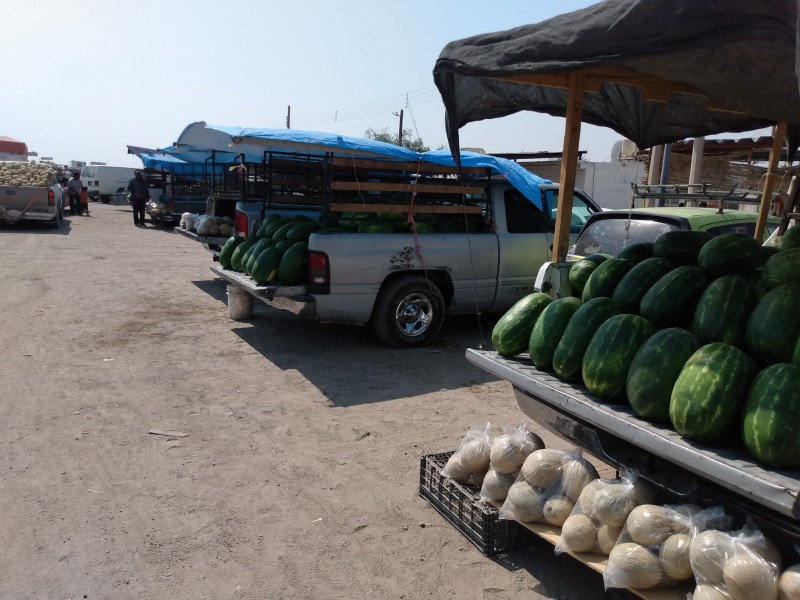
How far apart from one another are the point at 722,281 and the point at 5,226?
23.3 m

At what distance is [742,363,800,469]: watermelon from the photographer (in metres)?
2.59

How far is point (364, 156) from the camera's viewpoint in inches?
346

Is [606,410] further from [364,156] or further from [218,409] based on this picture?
[364,156]

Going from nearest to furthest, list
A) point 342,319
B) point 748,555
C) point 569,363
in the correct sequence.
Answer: point 748,555
point 569,363
point 342,319

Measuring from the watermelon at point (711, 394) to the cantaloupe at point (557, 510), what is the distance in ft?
2.50

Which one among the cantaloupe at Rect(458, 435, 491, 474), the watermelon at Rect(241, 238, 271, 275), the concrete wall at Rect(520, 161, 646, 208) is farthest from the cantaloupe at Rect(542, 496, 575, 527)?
the concrete wall at Rect(520, 161, 646, 208)

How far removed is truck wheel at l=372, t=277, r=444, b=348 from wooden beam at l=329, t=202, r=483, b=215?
834 mm

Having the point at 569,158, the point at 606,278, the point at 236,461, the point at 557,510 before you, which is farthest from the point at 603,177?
the point at 557,510

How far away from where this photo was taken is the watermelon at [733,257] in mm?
3672

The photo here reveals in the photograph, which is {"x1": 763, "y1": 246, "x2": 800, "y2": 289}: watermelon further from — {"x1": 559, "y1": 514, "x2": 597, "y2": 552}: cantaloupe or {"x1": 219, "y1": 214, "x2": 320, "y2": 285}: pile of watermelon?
{"x1": 219, "y1": 214, "x2": 320, "y2": 285}: pile of watermelon

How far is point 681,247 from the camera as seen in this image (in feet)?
13.4

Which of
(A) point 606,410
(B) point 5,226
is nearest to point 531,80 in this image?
(A) point 606,410

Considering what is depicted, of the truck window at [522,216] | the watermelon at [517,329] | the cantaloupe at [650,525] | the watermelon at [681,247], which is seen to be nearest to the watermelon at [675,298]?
the watermelon at [681,247]

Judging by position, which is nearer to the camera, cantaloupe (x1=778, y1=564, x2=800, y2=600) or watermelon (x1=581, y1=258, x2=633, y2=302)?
cantaloupe (x1=778, y1=564, x2=800, y2=600)
